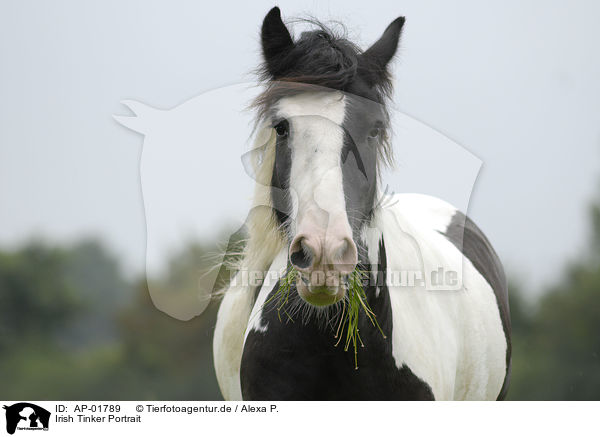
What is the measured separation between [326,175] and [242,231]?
963 millimetres

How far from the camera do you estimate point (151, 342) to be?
21.7 m

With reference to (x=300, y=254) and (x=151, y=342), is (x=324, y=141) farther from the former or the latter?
(x=151, y=342)

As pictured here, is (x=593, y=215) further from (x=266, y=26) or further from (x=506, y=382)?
(x=266, y=26)

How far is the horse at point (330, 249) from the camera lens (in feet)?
8.25

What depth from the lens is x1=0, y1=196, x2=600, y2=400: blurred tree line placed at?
62.7 feet

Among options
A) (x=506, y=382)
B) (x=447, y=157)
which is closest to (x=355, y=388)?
(x=447, y=157)

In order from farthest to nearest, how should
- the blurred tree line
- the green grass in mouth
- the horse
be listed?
the blurred tree line, the green grass in mouth, the horse

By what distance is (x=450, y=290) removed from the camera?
3738 millimetres

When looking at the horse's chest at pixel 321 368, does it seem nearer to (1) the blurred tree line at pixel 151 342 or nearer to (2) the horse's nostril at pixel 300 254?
(2) the horse's nostril at pixel 300 254
